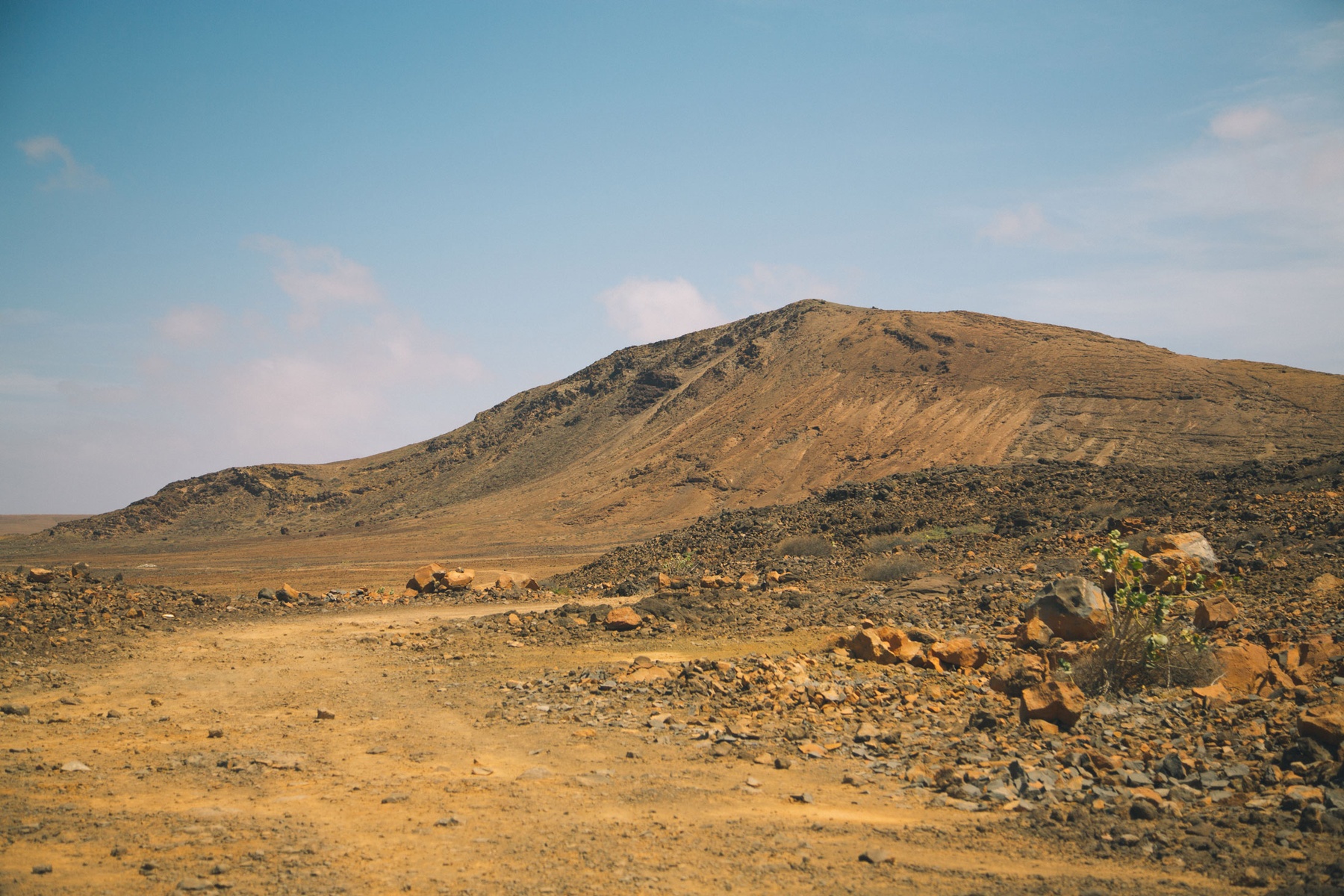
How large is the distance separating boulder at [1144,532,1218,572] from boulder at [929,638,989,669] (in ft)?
16.6

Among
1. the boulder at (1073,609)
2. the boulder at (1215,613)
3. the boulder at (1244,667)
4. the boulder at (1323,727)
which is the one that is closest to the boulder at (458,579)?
the boulder at (1073,609)

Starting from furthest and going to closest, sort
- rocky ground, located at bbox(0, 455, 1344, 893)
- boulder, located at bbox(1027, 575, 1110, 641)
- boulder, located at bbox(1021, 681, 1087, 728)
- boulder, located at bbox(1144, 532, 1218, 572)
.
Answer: boulder, located at bbox(1144, 532, 1218, 572) < boulder, located at bbox(1027, 575, 1110, 641) < boulder, located at bbox(1021, 681, 1087, 728) < rocky ground, located at bbox(0, 455, 1344, 893)

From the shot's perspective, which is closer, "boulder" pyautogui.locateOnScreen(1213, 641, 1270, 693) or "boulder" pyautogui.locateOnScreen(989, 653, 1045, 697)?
"boulder" pyautogui.locateOnScreen(1213, 641, 1270, 693)

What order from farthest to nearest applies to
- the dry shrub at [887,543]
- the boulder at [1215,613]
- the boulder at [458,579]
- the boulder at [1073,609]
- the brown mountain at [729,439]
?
1. the brown mountain at [729,439]
2. the boulder at [458,579]
3. the dry shrub at [887,543]
4. the boulder at [1073,609]
5. the boulder at [1215,613]

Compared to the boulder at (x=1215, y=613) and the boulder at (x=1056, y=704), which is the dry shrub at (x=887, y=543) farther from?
the boulder at (x=1056, y=704)

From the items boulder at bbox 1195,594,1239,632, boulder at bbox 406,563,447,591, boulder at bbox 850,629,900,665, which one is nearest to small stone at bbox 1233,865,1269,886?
boulder at bbox 850,629,900,665

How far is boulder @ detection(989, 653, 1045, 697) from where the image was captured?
321 inches

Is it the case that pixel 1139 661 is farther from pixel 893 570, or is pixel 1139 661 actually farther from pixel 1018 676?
pixel 893 570

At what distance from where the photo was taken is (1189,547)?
41.9ft

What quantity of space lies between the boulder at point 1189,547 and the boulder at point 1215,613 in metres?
2.74

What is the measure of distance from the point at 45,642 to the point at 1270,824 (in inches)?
542

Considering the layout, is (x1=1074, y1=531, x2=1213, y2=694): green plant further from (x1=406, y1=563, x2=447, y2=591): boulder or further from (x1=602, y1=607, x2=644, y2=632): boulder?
(x1=406, y1=563, x2=447, y2=591): boulder

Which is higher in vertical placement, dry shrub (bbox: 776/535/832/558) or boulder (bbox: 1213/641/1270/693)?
dry shrub (bbox: 776/535/832/558)

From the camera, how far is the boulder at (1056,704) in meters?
6.95
